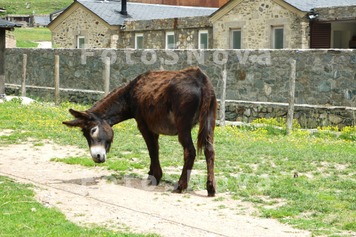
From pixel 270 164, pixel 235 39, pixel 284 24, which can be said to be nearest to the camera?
pixel 270 164

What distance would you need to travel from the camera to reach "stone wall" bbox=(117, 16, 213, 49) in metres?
31.2

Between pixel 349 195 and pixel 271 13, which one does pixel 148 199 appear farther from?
pixel 271 13

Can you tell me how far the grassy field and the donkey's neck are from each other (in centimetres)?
110

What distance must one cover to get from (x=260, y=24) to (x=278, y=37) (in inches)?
37.0

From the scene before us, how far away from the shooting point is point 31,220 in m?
8.30

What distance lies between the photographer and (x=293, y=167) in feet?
40.9

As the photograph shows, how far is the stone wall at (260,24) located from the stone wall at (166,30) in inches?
35.0

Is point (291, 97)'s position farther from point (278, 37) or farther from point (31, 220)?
point (31, 220)

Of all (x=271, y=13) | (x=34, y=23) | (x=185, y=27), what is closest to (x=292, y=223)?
(x=271, y=13)

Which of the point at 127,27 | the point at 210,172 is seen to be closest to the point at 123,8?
the point at 127,27

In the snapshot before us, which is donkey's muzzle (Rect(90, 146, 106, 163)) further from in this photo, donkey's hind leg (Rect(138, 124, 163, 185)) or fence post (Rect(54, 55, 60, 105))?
fence post (Rect(54, 55, 60, 105))

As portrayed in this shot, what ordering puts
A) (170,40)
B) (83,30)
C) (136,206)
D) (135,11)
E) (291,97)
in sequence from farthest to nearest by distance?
(135,11) → (83,30) → (170,40) → (291,97) → (136,206)

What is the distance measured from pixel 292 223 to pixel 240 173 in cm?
349

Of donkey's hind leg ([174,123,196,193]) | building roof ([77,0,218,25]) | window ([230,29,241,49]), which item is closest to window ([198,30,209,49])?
window ([230,29,241,49])
